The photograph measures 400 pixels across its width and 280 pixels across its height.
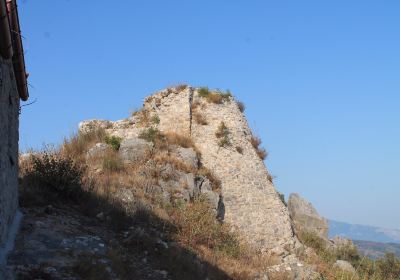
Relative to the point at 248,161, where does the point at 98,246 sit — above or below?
below

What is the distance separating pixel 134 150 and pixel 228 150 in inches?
161

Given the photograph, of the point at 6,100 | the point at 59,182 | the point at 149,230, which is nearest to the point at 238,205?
the point at 149,230

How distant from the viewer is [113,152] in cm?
1727

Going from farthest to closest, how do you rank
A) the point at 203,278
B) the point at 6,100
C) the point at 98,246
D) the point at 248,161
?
1. the point at 248,161
2. the point at 203,278
3. the point at 98,246
4. the point at 6,100

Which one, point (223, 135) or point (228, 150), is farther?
point (223, 135)

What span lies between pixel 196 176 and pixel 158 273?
763cm

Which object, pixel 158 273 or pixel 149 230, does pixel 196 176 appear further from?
pixel 158 273

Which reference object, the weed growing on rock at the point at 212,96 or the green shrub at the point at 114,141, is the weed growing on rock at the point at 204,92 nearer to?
the weed growing on rock at the point at 212,96

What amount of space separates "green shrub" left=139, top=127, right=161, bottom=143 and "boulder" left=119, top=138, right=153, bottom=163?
565 millimetres

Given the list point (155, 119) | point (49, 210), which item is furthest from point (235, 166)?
point (49, 210)

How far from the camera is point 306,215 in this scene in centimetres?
2561

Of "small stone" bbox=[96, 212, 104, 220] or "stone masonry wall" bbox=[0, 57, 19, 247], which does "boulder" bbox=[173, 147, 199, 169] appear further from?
"stone masonry wall" bbox=[0, 57, 19, 247]

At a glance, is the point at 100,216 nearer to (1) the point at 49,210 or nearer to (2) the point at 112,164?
(1) the point at 49,210

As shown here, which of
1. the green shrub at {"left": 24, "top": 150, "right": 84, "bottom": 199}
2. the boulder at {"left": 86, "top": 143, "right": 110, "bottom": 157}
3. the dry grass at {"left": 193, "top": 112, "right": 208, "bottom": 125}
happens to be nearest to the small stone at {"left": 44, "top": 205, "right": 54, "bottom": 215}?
the green shrub at {"left": 24, "top": 150, "right": 84, "bottom": 199}
